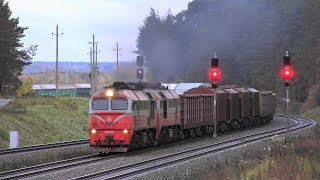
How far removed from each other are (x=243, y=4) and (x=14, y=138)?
60.2 metres

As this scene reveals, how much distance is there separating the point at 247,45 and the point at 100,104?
2382 inches

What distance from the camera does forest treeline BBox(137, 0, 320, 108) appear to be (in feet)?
243

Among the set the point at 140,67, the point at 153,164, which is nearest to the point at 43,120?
the point at 140,67

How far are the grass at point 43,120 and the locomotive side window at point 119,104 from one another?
9475 millimetres

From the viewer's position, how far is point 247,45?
8356 centimetres

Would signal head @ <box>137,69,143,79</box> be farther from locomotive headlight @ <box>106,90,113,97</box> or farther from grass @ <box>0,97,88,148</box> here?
locomotive headlight @ <box>106,90,113,97</box>

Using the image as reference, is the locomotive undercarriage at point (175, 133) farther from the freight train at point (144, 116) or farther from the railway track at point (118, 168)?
the railway track at point (118, 168)

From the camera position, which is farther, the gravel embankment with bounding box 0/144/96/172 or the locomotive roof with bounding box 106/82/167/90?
the locomotive roof with bounding box 106/82/167/90

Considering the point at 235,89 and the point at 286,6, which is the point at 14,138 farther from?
the point at 286,6

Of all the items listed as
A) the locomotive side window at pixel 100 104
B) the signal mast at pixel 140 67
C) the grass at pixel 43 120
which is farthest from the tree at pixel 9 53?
the locomotive side window at pixel 100 104

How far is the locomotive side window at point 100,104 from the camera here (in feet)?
83.6

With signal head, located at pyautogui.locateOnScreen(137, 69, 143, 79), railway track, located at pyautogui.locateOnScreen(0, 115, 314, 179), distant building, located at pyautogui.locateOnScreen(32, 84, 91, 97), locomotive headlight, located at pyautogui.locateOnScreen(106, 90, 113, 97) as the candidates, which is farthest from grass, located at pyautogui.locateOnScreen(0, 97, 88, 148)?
distant building, located at pyautogui.locateOnScreen(32, 84, 91, 97)

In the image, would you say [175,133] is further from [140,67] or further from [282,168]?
[282,168]

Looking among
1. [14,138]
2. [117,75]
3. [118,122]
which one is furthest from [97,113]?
[117,75]
